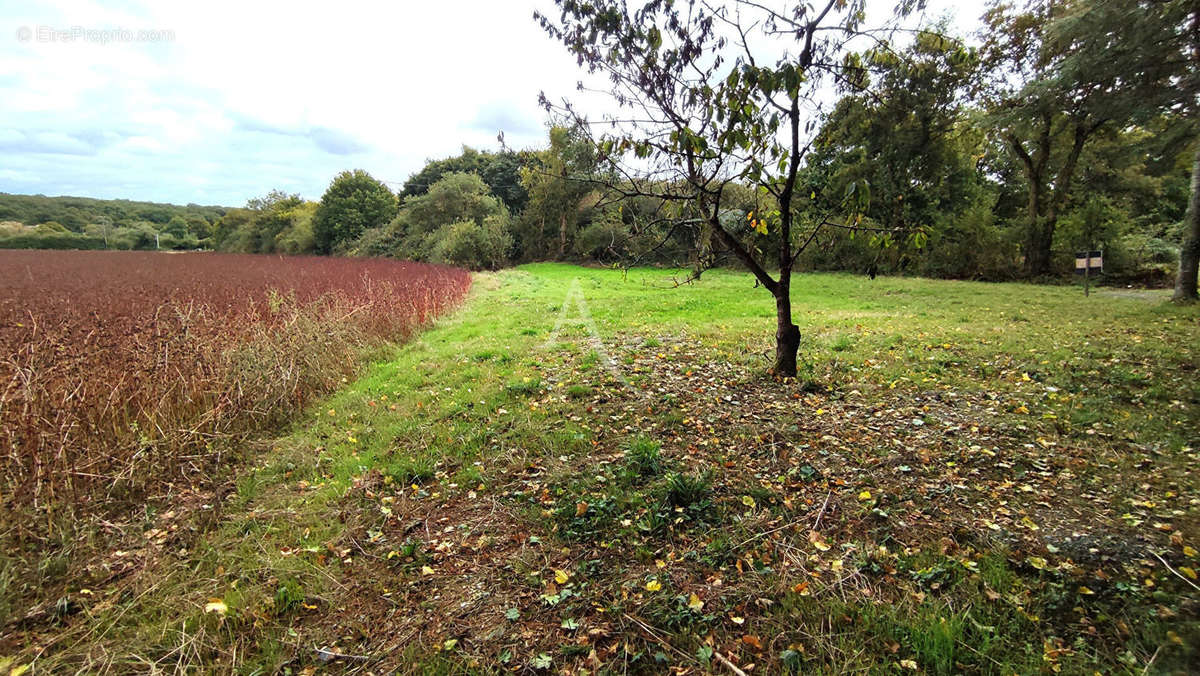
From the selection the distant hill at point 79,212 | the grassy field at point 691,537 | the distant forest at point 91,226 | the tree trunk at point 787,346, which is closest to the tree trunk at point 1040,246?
the grassy field at point 691,537

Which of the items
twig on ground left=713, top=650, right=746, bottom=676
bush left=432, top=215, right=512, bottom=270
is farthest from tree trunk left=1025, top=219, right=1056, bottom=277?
bush left=432, top=215, right=512, bottom=270

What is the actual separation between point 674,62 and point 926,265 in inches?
957

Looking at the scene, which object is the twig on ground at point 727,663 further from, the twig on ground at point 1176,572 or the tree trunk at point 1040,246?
the tree trunk at point 1040,246

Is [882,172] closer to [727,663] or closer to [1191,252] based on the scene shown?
[1191,252]

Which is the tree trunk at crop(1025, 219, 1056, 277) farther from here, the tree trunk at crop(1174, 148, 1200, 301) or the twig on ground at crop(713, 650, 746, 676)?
the twig on ground at crop(713, 650, 746, 676)

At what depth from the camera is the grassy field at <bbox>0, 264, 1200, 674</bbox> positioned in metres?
2.46

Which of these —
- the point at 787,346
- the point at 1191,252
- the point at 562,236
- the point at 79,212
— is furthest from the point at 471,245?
the point at 79,212

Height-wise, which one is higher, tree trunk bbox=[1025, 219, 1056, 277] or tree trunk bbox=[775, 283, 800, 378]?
tree trunk bbox=[1025, 219, 1056, 277]

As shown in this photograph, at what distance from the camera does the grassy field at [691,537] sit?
246cm

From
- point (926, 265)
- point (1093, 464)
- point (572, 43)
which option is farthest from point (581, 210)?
point (1093, 464)

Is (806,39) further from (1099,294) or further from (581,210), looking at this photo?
(581,210)

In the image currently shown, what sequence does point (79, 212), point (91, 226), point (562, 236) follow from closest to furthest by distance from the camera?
point (562, 236) → point (91, 226) → point (79, 212)

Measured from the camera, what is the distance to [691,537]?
331 centimetres

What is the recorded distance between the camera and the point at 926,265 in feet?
78.4
